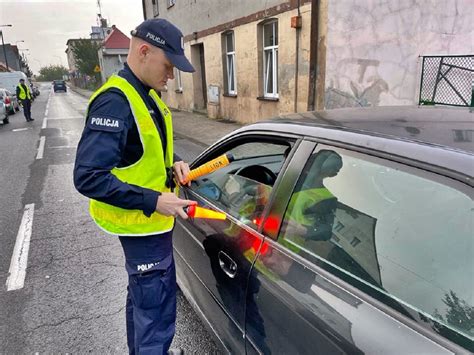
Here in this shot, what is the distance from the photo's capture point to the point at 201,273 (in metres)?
2.21

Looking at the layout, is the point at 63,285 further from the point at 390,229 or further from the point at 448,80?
the point at 448,80

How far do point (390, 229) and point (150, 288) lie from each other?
1.22 m

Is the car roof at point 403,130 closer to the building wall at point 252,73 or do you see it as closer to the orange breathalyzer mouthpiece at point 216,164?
the orange breathalyzer mouthpiece at point 216,164

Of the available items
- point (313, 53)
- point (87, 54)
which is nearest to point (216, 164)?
point (313, 53)

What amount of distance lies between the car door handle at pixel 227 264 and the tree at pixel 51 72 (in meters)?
129

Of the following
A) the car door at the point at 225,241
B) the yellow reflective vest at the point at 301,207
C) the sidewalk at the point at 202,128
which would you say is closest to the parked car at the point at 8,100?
the sidewalk at the point at 202,128

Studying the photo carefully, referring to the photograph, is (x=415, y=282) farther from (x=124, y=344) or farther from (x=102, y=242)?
(x=102, y=242)

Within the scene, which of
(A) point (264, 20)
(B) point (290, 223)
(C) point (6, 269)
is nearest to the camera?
(B) point (290, 223)

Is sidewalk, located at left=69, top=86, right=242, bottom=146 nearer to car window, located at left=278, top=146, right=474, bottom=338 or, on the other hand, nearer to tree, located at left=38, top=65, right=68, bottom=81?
car window, located at left=278, top=146, right=474, bottom=338

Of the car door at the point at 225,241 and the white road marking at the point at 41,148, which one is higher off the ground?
the car door at the point at 225,241

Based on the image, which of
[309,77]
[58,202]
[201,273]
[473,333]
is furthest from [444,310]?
[309,77]

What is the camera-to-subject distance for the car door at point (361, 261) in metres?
1.04

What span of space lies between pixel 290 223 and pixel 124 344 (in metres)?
1.73

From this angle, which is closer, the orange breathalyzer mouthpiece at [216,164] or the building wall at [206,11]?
the orange breathalyzer mouthpiece at [216,164]
